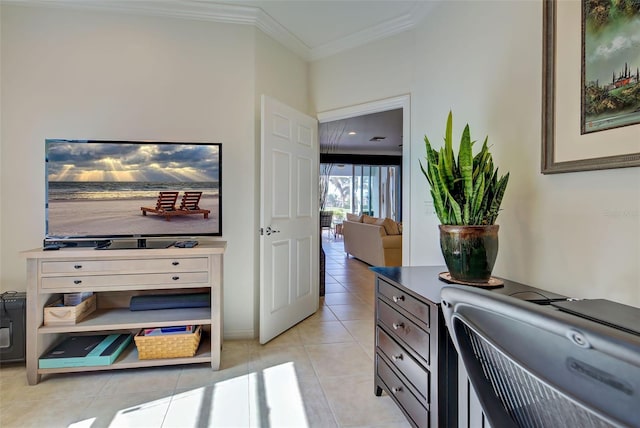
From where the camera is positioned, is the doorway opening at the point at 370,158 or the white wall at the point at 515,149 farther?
the doorway opening at the point at 370,158

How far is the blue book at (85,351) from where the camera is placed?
209 centimetres

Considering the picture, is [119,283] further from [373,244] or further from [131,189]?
[373,244]

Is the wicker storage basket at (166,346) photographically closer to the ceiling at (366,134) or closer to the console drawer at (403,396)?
the console drawer at (403,396)

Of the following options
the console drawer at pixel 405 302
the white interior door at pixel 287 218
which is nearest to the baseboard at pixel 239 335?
the white interior door at pixel 287 218

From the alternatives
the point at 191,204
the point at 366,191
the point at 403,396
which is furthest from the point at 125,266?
the point at 366,191

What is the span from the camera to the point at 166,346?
2.22 metres

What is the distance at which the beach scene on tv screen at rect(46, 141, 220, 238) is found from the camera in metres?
2.27

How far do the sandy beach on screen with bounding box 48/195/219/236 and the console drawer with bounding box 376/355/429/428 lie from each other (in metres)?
1.62

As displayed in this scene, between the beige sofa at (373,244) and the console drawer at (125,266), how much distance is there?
3.54 m

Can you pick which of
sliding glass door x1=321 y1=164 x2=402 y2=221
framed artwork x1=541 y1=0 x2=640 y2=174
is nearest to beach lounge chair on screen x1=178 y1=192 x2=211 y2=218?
framed artwork x1=541 y1=0 x2=640 y2=174

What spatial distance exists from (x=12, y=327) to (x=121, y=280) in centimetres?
87

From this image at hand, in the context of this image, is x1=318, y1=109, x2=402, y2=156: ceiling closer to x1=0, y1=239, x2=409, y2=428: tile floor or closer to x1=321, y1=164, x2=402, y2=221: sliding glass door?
x1=321, y1=164, x2=402, y2=221: sliding glass door

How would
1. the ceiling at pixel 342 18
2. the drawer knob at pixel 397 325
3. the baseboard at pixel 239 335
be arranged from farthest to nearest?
the baseboard at pixel 239 335 < the ceiling at pixel 342 18 < the drawer knob at pixel 397 325

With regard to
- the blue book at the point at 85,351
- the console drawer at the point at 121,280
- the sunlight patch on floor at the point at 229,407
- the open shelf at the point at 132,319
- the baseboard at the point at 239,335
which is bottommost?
the sunlight patch on floor at the point at 229,407
